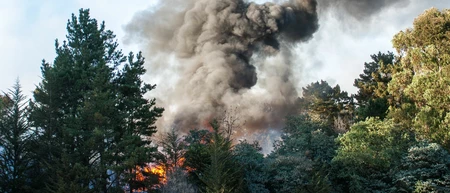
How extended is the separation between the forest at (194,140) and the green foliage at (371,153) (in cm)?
6

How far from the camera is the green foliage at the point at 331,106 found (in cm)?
3647

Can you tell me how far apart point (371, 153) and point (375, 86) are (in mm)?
12852

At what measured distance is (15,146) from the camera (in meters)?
20.5

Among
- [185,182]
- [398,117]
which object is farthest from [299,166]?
[398,117]

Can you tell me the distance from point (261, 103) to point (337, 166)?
21.3 m

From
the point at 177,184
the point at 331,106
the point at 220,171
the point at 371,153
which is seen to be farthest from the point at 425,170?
the point at 331,106

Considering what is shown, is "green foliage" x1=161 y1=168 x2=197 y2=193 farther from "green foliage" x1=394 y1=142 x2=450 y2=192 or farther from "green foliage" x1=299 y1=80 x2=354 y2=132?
"green foliage" x1=299 y1=80 x2=354 y2=132

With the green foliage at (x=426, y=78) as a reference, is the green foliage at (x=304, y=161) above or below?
below

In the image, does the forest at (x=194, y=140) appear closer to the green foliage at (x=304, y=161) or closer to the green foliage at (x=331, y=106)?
the green foliage at (x=304, y=161)

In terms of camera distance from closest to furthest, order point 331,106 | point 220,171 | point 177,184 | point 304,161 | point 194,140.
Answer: point 220,171 < point 177,184 < point 304,161 < point 194,140 < point 331,106

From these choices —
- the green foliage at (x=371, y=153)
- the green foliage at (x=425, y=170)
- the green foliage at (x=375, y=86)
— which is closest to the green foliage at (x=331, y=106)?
the green foliage at (x=375, y=86)

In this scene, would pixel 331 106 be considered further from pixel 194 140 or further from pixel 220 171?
pixel 220 171

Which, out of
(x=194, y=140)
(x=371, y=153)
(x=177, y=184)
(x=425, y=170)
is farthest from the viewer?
(x=194, y=140)

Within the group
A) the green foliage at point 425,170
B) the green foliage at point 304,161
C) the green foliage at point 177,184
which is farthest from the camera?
the green foliage at point 304,161
